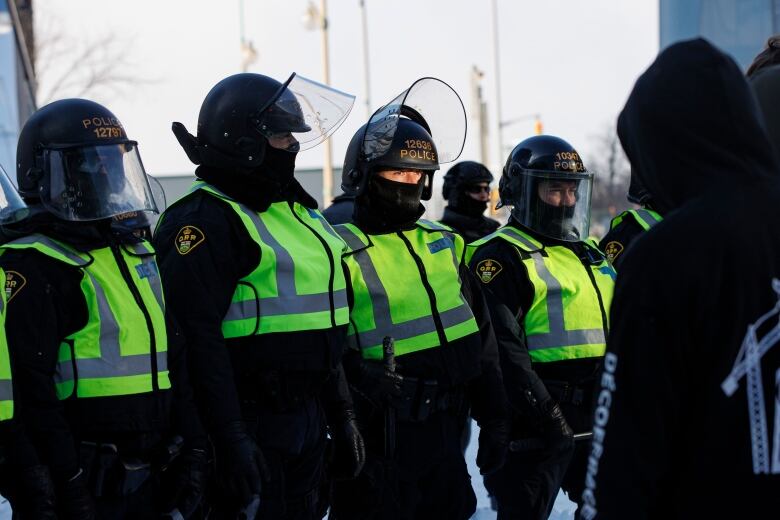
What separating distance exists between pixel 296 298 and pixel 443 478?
1086 millimetres

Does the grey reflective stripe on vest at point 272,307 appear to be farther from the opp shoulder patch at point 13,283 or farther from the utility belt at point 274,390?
the opp shoulder patch at point 13,283

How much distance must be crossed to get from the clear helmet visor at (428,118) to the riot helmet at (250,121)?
1.57 ft

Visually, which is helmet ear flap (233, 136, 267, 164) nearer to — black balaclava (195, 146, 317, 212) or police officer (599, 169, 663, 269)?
black balaclava (195, 146, 317, 212)

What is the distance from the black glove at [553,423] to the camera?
445cm

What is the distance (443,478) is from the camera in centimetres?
427

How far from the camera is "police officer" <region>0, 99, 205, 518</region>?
317 cm

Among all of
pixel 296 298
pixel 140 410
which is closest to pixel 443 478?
pixel 296 298

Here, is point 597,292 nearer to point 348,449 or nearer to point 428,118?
point 428,118

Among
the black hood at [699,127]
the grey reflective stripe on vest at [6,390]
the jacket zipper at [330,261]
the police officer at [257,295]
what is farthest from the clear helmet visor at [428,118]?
the black hood at [699,127]

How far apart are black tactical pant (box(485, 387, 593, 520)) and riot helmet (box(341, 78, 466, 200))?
111 centimetres

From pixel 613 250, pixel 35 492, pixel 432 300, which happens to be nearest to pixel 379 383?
pixel 432 300

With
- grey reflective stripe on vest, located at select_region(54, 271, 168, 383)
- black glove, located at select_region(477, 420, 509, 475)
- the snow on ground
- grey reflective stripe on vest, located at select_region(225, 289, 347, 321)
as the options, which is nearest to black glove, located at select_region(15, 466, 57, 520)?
grey reflective stripe on vest, located at select_region(54, 271, 168, 383)

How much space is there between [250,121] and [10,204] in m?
0.88

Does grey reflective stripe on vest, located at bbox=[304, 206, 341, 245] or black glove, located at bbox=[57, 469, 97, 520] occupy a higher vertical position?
grey reflective stripe on vest, located at bbox=[304, 206, 341, 245]
